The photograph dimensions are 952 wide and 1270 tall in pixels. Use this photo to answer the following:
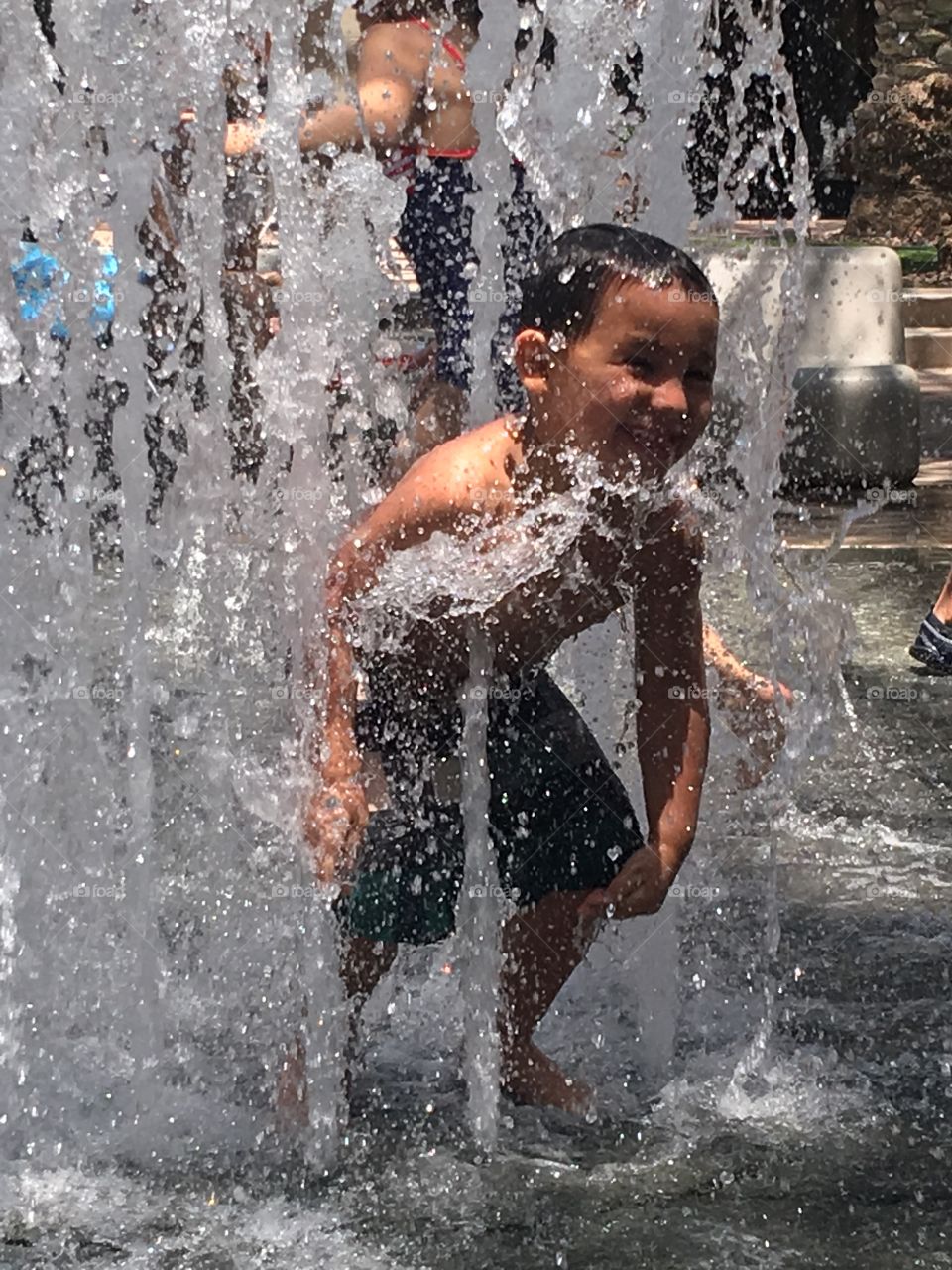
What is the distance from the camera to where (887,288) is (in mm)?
8078

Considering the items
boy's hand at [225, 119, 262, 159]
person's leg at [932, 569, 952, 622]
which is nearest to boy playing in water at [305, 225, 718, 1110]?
person's leg at [932, 569, 952, 622]

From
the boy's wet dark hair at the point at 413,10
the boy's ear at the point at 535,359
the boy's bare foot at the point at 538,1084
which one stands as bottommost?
the boy's bare foot at the point at 538,1084

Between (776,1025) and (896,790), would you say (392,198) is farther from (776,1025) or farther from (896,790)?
(776,1025)

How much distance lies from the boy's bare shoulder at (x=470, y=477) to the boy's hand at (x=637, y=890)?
0.50m

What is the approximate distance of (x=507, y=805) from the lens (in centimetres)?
273

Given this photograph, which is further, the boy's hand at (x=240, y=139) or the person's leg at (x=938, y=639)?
the boy's hand at (x=240, y=139)

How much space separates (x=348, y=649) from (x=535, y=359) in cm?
45

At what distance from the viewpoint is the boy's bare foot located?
275cm

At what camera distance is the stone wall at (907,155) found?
38.0 ft

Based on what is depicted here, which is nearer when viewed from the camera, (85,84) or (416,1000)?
(416,1000)

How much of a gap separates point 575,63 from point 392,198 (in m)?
0.72

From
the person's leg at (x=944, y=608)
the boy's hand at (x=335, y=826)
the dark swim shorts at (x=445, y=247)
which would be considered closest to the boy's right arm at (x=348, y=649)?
the boy's hand at (x=335, y=826)

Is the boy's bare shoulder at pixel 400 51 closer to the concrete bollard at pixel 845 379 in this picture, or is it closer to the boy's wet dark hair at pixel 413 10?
the boy's wet dark hair at pixel 413 10

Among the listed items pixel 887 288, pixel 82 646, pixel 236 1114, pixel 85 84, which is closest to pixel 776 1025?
pixel 236 1114
